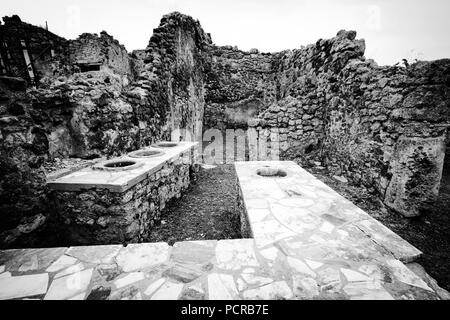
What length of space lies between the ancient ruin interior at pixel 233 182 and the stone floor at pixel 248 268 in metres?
0.01

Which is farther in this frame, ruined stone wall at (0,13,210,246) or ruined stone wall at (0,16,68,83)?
ruined stone wall at (0,16,68,83)

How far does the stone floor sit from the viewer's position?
1.40 meters

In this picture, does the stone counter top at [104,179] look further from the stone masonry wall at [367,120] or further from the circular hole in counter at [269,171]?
the stone masonry wall at [367,120]

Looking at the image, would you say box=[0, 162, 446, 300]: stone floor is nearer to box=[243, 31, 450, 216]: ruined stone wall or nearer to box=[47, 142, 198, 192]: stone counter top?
box=[47, 142, 198, 192]: stone counter top

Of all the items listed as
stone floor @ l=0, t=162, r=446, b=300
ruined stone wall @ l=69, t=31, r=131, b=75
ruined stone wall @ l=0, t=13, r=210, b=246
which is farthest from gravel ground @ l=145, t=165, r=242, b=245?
ruined stone wall @ l=69, t=31, r=131, b=75

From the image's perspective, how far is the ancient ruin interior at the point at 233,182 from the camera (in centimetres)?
156

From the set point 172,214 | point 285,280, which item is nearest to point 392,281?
point 285,280

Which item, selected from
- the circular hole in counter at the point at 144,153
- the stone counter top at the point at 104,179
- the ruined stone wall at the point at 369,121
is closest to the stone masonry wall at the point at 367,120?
the ruined stone wall at the point at 369,121

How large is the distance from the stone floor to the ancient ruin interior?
0.01 metres

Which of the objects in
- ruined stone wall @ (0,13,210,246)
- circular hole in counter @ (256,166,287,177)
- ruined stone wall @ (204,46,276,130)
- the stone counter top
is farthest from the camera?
ruined stone wall @ (204,46,276,130)

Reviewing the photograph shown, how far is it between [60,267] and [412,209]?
4.80 m

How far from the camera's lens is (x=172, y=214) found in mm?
3984

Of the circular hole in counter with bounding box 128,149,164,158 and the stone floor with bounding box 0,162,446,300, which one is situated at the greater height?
the circular hole in counter with bounding box 128,149,164,158

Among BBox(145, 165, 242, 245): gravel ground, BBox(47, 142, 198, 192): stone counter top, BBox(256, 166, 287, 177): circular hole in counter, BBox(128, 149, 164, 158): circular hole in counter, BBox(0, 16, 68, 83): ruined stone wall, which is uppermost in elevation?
BBox(0, 16, 68, 83): ruined stone wall
